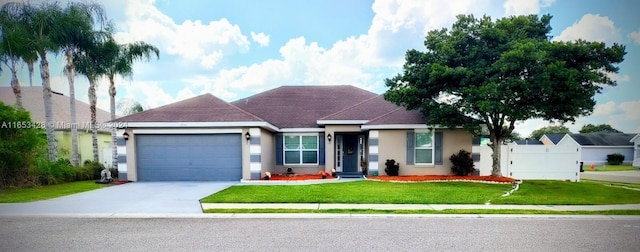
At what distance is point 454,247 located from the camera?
4.84 m

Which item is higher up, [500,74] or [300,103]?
[500,74]

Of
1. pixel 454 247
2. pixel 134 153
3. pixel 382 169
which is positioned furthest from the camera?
pixel 382 169

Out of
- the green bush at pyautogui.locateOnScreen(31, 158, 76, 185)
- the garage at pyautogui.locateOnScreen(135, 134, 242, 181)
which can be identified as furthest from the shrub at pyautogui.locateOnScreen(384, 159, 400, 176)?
the green bush at pyautogui.locateOnScreen(31, 158, 76, 185)

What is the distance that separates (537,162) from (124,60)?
862 inches

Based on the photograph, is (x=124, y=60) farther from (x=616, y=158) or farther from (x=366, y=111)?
(x=616, y=158)

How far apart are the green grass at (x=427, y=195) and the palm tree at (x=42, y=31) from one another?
35.2 ft

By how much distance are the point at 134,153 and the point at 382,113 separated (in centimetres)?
1159

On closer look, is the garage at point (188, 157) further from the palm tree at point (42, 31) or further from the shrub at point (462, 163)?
the shrub at point (462, 163)

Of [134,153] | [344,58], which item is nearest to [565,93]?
[344,58]

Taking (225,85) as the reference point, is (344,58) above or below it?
above

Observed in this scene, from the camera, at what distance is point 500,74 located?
10.9 metres

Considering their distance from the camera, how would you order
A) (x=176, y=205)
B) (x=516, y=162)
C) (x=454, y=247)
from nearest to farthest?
(x=454, y=247) → (x=176, y=205) → (x=516, y=162)

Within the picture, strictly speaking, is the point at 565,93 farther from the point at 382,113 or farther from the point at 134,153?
the point at 134,153

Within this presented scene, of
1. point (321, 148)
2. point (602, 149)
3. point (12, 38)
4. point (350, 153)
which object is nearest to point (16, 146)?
point (12, 38)
